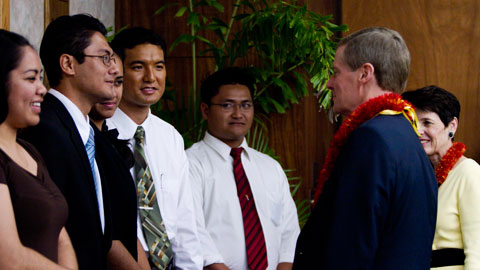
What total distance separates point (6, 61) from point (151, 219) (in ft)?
3.73

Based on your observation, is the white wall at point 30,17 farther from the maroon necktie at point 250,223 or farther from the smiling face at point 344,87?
the smiling face at point 344,87

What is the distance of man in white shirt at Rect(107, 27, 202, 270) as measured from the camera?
284 centimetres

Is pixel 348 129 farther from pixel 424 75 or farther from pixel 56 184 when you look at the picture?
pixel 424 75

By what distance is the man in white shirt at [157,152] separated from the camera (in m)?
2.84

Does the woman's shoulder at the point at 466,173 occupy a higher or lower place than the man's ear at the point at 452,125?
lower

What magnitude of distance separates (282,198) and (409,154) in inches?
67.5

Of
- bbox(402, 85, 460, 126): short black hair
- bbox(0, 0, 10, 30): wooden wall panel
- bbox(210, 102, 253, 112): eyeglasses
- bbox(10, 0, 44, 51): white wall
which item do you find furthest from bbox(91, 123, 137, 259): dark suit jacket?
bbox(402, 85, 460, 126): short black hair

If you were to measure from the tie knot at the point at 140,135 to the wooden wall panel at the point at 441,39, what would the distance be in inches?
83.0

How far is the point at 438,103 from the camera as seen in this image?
2939 mm

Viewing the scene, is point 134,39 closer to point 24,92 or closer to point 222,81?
point 222,81

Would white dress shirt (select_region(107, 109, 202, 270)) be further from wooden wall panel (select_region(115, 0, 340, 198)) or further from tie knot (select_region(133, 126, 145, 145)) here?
wooden wall panel (select_region(115, 0, 340, 198))

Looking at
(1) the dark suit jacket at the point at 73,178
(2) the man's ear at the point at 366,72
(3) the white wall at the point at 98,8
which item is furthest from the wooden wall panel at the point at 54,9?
(2) the man's ear at the point at 366,72

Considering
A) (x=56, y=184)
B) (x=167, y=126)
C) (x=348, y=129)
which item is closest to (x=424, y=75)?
(x=167, y=126)

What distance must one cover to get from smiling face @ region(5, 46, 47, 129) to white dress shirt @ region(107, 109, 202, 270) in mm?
1053
